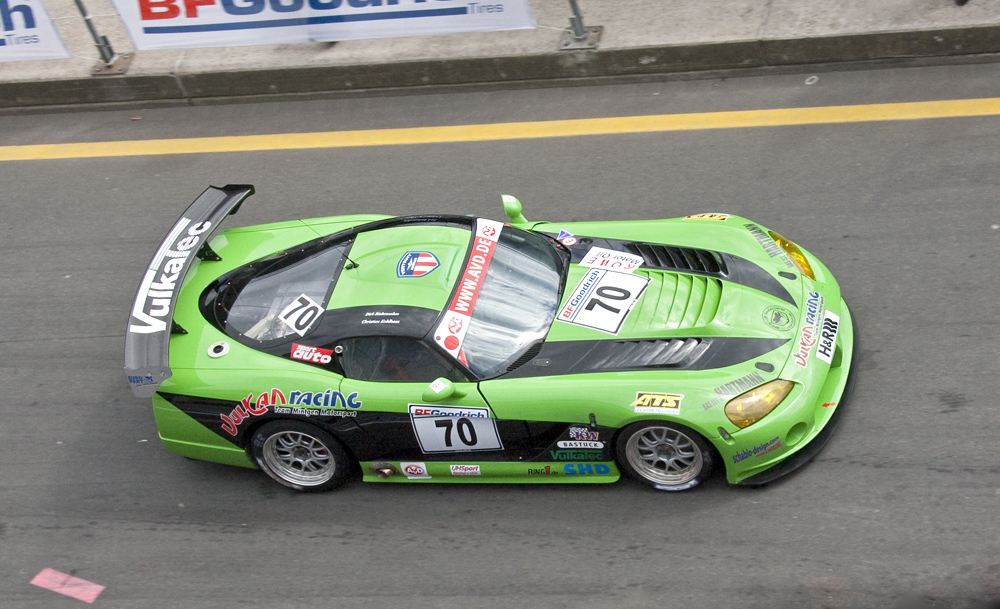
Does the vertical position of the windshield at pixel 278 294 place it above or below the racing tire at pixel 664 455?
above

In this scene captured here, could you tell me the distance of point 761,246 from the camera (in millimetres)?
5785

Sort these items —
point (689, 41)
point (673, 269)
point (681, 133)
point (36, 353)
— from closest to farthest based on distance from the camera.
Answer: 1. point (673, 269)
2. point (36, 353)
3. point (681, 133)
4. point (689, 41)

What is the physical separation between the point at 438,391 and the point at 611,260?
4.86 feet

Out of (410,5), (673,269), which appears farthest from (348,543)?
(410,5)

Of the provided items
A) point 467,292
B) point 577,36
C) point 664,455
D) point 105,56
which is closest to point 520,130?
point 577,36

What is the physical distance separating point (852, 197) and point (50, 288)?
6.14 metres

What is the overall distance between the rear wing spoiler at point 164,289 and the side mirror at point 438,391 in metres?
1.36

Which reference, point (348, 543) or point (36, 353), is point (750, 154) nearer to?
point (348, 543)

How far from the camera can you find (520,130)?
27.2 ft

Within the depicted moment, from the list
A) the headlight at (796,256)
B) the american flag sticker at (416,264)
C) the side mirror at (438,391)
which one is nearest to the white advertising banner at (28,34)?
the american flag sticker at (416,264)

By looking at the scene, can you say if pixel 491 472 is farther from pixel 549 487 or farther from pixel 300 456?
pixel 300 456

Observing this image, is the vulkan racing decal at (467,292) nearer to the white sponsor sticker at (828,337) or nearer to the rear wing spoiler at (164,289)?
the rear wing spoiler at (164,289)

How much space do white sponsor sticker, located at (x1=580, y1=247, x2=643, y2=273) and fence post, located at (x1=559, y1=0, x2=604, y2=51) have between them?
3.52m

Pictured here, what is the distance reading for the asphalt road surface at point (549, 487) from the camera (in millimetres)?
4824
